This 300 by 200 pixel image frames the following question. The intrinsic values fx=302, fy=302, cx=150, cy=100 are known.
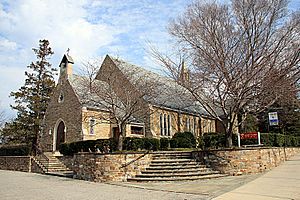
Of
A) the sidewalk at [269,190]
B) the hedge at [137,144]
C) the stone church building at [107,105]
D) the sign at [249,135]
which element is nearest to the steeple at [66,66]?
the stone church building at [107,105]

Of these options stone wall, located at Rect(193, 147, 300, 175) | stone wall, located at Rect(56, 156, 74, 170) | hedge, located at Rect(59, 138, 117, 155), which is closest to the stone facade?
hedge, located at Rect(59, 138, 117, 155)

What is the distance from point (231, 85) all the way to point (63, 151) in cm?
1401

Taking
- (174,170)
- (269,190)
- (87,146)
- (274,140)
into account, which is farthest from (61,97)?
(269,190)

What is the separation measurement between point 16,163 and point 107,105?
1019 centimetres

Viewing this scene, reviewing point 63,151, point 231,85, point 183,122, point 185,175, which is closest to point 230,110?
point 231,85

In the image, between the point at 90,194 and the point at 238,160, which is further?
the point at 238,160

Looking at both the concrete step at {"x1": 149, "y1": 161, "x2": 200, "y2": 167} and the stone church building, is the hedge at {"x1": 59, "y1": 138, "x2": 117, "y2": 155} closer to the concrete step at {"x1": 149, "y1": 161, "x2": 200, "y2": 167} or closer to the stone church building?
the stone church building

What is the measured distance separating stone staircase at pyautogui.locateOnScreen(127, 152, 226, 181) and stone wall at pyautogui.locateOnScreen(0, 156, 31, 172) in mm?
11835

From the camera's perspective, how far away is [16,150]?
25.5 m

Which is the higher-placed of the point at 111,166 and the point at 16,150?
the point at 16,150

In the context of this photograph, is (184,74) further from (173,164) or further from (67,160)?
(67,160)

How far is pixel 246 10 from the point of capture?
55.6 ft

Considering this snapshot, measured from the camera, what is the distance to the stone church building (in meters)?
19.8

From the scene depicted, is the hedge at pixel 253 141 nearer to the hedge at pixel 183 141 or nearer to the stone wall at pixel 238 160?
the hedge at pixel 183 141
